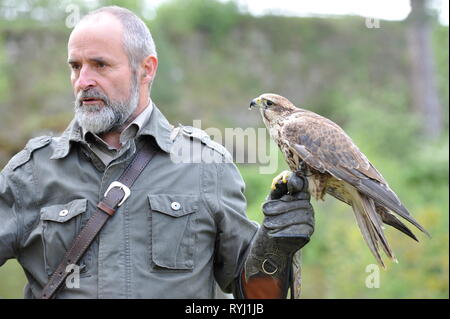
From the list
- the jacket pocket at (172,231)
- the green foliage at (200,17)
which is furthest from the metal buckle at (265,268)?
the green foliage at (200,17)

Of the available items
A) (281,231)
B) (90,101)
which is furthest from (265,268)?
(90,101)

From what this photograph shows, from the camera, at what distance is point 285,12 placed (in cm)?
1783

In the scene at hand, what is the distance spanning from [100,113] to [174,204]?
557 millimetres

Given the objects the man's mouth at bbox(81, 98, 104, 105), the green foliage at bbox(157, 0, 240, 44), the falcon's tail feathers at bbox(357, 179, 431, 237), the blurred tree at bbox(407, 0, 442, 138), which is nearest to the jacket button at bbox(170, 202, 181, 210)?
the man's mouth at bbox(81, 98, 104, 105)

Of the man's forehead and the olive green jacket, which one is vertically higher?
the man's forehead

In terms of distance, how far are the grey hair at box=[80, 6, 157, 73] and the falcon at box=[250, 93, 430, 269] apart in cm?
80

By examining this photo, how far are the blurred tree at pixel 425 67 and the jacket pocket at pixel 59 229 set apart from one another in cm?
1148

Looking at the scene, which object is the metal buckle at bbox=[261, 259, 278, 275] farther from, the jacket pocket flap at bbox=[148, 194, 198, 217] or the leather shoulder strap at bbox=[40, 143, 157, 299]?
the leather shoulder strap at bbox=[40, 143, 157, 299]

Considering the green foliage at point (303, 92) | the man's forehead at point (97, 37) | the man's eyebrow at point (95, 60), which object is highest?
the green foliage at point (303, 92)

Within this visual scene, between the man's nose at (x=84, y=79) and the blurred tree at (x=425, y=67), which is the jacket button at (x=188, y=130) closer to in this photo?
the man's nose at (x=84, y=79)

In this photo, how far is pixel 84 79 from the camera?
2936 millimetres

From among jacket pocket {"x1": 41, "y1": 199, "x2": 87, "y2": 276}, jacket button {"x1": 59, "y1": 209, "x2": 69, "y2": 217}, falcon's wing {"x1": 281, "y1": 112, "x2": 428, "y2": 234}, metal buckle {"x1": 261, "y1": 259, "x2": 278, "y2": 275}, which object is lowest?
metal buckle {"x1": 261, "y1": 259, "x2": 278, "y2": 275}

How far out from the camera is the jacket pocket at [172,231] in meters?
2.88

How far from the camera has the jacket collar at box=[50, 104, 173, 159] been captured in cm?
298
